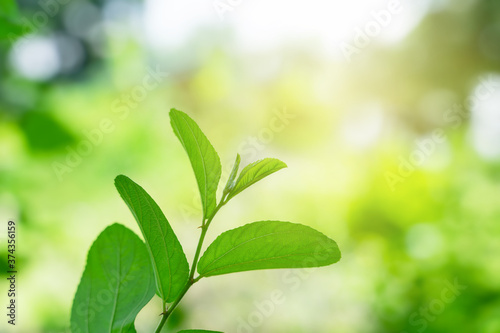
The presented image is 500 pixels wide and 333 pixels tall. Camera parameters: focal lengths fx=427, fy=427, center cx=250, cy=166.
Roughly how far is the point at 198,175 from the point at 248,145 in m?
1.58

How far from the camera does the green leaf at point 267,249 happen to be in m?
0.29

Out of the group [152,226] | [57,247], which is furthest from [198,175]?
[57,247]

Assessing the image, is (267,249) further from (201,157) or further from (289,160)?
(289,160)

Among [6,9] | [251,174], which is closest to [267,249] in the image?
[251,174]

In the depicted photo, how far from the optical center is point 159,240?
0.29 meters

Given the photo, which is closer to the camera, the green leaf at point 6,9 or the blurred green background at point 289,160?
the green leaf at point 6,9

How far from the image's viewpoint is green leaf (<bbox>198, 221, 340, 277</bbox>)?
11.4 inches

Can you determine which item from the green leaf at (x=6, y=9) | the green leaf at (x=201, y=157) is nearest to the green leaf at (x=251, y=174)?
the green leaf at (x=201, y=157)

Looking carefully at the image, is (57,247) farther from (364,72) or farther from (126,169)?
(364,72)

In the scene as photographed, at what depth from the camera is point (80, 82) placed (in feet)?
7.16

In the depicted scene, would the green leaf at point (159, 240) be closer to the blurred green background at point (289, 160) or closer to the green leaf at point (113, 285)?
the green leaf at point (113, 285)

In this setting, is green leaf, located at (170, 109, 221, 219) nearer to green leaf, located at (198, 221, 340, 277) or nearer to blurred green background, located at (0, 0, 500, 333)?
green leaf, located at (198, 221, 340, 277)

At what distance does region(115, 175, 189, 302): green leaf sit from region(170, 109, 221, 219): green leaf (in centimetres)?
3

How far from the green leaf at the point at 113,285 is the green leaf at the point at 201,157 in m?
0.06
